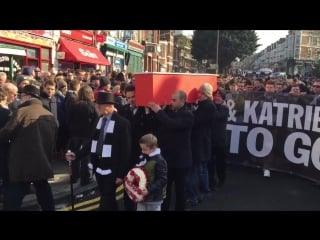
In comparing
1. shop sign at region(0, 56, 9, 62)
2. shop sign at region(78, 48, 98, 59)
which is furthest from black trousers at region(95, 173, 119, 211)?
shop sign at region(78, 48, 98, 59)

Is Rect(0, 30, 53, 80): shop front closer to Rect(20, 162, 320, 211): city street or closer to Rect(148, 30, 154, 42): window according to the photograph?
Rect(20, 162, 320, 211): city street

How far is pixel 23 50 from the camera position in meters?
16.6

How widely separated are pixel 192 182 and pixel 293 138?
3.00 m

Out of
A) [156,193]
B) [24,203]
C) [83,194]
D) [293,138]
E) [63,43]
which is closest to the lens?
[156,193]

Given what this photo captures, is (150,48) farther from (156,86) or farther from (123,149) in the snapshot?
(123,149)

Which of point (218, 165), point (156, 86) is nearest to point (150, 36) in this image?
point (218, 165)

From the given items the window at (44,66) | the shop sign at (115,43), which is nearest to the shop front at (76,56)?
the window at (44,66)

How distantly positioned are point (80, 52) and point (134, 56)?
55.9ft

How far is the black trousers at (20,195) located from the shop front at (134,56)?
100 feet

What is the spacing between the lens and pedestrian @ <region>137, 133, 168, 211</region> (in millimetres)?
4672

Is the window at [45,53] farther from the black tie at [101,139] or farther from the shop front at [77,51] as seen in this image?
the black tie at [101,139]

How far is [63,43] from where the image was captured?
65.5 feet
